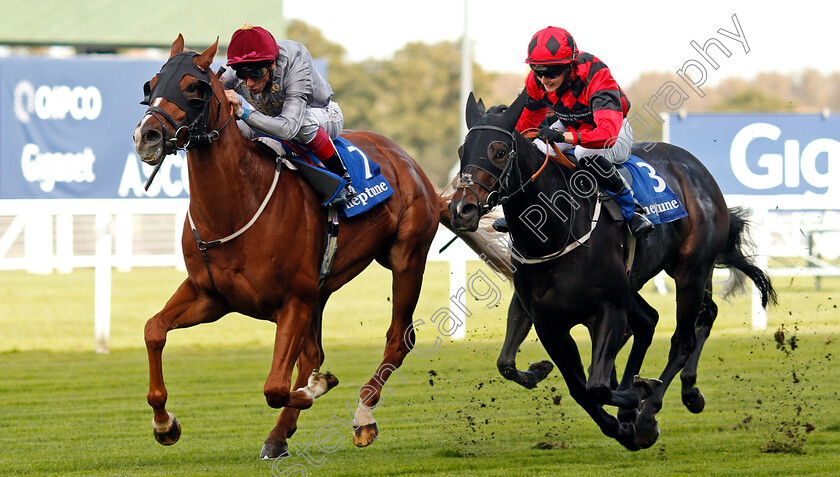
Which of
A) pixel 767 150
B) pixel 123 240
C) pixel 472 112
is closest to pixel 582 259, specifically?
pixel 472 112

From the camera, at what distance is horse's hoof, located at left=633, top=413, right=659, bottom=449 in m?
5.06

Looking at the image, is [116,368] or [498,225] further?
[116,368]

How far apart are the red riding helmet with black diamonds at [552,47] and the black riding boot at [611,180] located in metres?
0.49

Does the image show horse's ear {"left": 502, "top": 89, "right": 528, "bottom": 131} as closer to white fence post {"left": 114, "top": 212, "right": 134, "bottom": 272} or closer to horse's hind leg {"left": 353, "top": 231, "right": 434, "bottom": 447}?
horse's hind leg {"left": 353, "top": 231, "right": 434, "bottom": 447}

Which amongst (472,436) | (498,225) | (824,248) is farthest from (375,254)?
Result: (824,248)

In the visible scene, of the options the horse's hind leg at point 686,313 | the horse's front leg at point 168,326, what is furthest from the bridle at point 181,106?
the horse's hind leg at point 686,313

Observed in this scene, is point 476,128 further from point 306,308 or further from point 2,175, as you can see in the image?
point 2,175

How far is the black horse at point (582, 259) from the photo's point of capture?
4285 mm

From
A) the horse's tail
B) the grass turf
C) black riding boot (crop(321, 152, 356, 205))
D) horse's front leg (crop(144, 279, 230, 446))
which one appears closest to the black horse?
the grass turf

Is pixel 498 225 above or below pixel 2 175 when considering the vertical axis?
above

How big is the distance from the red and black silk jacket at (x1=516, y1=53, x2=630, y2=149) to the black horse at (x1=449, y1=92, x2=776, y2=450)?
0.26 metres

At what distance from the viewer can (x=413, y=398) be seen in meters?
7.07

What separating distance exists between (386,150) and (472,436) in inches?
64.3

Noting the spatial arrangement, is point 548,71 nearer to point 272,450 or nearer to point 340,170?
point 340,170
